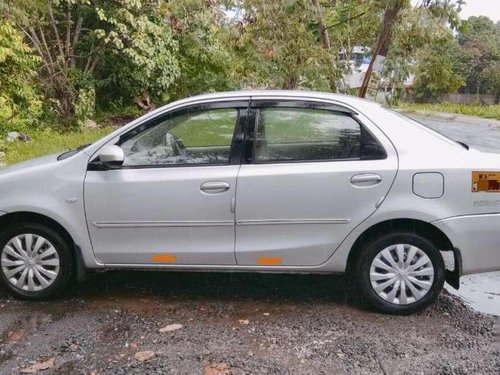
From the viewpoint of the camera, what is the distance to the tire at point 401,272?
3803 millimetres

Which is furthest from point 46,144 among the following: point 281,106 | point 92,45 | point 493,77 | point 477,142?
point 493,77

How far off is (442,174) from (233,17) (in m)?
5.87

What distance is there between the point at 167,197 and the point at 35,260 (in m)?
1.15

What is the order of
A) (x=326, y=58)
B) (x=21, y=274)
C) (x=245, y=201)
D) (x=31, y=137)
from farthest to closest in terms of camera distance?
(x=31, y=137)
(x=326, y=58)
(x=21, y=274)
(x=245, y=201)

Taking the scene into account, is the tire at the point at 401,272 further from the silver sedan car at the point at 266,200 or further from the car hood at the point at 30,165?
the car hood at the point at 30,165

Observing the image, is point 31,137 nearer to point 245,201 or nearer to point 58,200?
point 58,200

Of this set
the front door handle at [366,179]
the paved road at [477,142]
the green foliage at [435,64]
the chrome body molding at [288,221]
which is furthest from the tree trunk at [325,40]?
the chrome body molding at [288,221]

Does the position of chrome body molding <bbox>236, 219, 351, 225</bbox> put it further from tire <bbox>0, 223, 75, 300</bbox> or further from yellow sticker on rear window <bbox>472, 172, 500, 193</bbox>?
tire <bbox>0, 223, 75, 300</bbox>

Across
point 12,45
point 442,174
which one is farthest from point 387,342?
point 12,45

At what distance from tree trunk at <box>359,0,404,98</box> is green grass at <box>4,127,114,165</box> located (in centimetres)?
509

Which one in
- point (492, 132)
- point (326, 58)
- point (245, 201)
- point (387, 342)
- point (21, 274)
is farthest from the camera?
point (492, 132)

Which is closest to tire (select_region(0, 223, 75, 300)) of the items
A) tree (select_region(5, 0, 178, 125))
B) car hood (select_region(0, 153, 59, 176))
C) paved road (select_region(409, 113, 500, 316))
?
car hood (select_region(0, 153, 59, 176))

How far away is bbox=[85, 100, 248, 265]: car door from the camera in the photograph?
3848 mm

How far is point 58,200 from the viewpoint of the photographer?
3961mm
